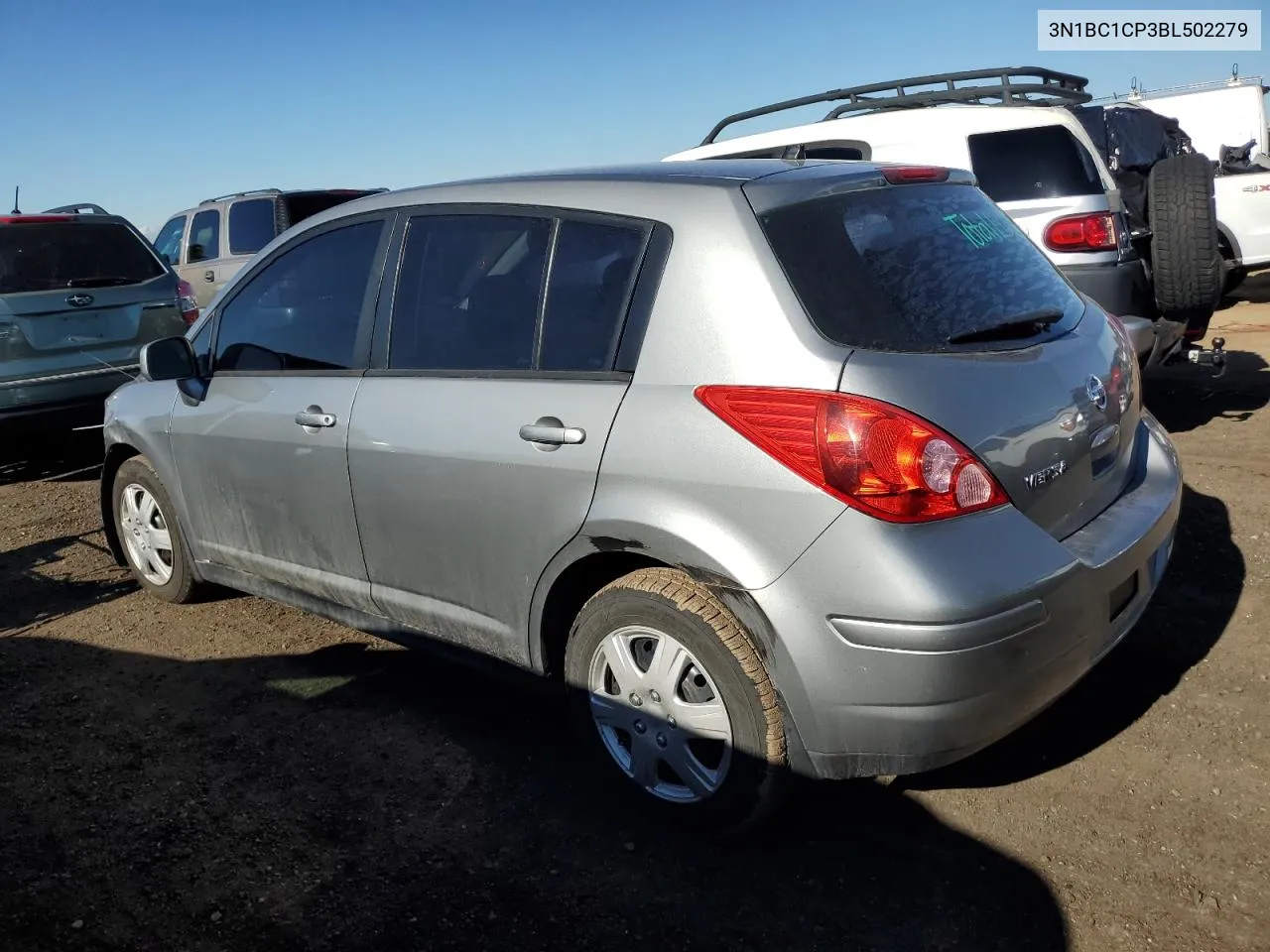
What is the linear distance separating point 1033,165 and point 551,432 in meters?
4.92

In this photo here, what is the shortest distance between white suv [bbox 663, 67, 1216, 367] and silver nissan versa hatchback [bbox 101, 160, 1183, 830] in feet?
8.28

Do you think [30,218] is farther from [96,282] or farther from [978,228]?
[978,228]

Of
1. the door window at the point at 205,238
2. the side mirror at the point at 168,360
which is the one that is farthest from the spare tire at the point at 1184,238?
the door window at the point at 205,238

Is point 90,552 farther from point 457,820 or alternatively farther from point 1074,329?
point 1074,329

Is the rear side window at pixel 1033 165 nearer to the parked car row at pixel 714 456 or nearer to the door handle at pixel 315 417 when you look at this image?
the parked car row at pixel 714 456

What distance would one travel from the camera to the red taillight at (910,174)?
3201 millimetres

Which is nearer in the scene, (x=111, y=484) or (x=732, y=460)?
(x=732, y=460)

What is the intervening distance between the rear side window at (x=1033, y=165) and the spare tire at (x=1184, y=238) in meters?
0.37

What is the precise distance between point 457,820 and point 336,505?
3.80 feet

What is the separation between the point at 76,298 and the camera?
7.52 m

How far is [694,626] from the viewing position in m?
2.79

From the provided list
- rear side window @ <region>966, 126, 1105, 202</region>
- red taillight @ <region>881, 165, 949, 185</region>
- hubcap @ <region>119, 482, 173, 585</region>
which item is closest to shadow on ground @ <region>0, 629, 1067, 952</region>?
hubcap @ <region>119, 482, 173, 585</region>

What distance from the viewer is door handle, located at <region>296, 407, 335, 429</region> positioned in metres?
3.71

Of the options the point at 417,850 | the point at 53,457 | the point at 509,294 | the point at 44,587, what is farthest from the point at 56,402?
the point at 417,850
